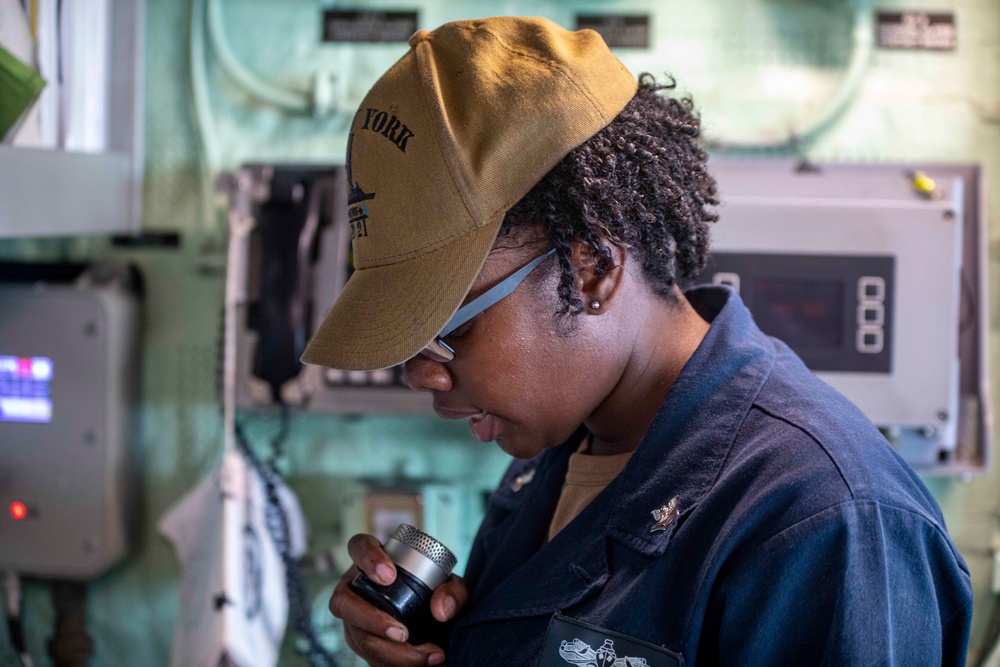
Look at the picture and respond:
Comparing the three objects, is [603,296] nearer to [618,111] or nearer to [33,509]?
[618,111]

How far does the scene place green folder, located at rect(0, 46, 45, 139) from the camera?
4.48ft

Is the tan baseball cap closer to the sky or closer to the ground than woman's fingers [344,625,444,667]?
→ closer to the sky

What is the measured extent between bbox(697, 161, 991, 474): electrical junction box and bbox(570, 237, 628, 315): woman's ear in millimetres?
920

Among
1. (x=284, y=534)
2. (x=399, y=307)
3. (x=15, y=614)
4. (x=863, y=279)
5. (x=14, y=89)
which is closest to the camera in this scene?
(x=399, y=307)

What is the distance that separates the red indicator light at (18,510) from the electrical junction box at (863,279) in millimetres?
1591

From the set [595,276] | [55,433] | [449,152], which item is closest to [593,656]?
[595,276]

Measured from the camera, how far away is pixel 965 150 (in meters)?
1.90

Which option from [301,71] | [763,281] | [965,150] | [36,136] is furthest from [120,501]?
[965,150]

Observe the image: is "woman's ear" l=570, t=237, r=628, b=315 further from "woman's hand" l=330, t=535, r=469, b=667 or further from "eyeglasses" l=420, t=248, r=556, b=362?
"woman's hand" l=330, t=535, r=469, b=667

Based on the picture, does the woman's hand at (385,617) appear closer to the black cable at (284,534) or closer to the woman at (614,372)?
the woman at (614,372)

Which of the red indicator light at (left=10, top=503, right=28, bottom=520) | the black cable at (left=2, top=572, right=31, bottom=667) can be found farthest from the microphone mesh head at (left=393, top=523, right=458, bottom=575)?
the black cable at (left=2, top=572, right=31, bottom=667)

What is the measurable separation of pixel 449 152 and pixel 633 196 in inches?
7.2

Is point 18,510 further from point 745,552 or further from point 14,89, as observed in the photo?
point 745,552

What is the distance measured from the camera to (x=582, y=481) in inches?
39.1
